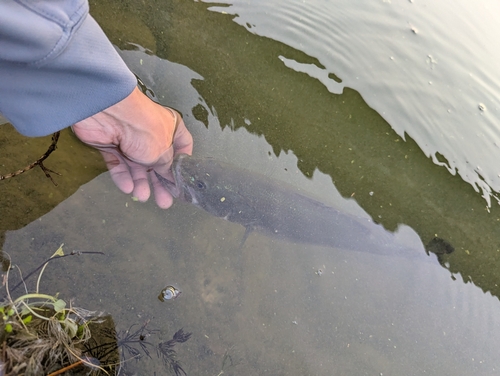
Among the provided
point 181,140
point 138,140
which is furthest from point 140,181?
point 181,140

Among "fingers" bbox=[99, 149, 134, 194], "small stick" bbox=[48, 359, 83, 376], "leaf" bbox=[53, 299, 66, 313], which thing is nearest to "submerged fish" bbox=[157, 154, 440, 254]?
"fingers" bbox=[99, 149, 134, 194]

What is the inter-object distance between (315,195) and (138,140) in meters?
1.77

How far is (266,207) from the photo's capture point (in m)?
3.27

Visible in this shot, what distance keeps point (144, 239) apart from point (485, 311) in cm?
338

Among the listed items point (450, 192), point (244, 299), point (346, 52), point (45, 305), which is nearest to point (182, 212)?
point (244, 299)

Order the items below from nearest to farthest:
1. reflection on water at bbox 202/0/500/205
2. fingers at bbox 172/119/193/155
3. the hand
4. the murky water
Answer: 1. the murky water
2. the hand
3. fingers at bbox 172/119/193/155
4. reflection on water at bbox 202/0/500/205

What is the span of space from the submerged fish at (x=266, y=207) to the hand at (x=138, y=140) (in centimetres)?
13

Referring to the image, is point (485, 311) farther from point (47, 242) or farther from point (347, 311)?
point (47, 242)

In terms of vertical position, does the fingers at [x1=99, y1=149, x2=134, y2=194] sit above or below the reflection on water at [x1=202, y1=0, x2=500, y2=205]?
below

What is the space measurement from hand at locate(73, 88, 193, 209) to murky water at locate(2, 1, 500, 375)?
132 mm

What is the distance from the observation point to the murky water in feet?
9.29

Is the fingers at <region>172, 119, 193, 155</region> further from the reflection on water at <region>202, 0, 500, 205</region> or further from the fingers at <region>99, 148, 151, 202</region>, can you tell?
the reflection on water at <region>202, 0, 500, 205</region>

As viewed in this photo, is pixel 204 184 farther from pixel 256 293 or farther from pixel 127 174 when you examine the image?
pixel 256 293

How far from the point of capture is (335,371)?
300cm
